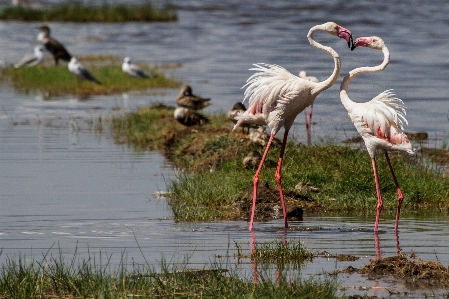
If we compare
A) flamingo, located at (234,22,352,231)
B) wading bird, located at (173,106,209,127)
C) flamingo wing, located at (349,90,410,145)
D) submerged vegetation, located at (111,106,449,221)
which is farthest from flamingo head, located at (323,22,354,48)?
wading bird, located at (173,106,209,127)

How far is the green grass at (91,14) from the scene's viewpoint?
46938 millimetres

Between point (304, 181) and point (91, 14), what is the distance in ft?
120

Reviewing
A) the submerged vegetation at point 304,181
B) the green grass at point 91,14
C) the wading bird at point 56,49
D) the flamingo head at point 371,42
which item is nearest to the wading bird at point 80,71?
the wading bird at point 56,49

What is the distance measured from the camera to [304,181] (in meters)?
11.8

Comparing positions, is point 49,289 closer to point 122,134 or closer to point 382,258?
point 382,258

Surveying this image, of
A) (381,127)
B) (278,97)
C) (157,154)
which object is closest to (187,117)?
(157,154)

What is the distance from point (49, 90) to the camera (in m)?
25.0

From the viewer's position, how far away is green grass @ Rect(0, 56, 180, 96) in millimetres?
24953

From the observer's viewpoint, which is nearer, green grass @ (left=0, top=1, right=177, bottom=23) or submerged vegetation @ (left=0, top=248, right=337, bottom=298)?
submerged vegetation @ (left=0, top=248, right=337, bottom=298)

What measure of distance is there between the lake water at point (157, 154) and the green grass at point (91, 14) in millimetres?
1599

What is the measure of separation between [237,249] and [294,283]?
6.40 feet

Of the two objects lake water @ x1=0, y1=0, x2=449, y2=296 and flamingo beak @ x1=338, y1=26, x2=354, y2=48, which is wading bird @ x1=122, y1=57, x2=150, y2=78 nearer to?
lake water @ x1=0, y1=0, x2=449, y2=296

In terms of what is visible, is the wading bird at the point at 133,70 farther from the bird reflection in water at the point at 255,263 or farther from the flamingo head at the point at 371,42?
the bird reflection in water at the point at 255,263

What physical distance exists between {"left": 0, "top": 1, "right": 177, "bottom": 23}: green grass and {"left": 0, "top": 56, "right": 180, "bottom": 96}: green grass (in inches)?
735
